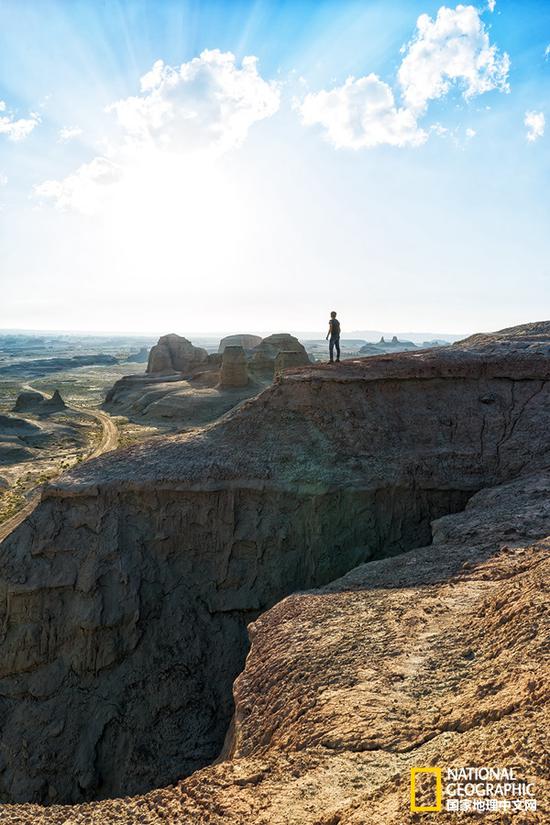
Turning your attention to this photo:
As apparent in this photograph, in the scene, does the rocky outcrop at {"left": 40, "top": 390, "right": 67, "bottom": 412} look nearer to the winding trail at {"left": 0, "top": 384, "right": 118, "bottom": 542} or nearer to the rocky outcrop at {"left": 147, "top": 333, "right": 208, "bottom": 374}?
the winding trail at {"left": 0, "top": 384, "right": 118, "bottom": 542}

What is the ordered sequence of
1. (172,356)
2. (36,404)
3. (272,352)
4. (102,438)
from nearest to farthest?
(102,438) → (36,404) → (272,352) → (172,356)

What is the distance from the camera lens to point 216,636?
14352 millimetres

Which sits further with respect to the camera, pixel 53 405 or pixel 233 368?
pixel 53 405

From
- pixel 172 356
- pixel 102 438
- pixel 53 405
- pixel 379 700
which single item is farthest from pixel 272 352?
pixel 379 700

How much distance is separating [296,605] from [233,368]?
43.2 metres

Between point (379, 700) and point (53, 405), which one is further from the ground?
point (53, 405)

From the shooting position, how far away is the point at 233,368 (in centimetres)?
5191

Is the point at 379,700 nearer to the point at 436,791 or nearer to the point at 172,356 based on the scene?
the point at 436,791

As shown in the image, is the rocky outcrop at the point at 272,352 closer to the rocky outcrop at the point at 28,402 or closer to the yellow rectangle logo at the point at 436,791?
the rocky outcrop at the point at 28,402

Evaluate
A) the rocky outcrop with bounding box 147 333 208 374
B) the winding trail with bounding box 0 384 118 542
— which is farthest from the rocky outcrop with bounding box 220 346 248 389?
the rocky outcrop with bounding box 147 333 208 374

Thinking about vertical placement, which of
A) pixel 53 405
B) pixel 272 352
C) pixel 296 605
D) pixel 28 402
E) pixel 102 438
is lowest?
pixel 102 438

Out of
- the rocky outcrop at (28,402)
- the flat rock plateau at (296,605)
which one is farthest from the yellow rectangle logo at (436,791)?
the rocky outcrop at (28,402)

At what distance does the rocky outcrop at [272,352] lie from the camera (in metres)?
57.8

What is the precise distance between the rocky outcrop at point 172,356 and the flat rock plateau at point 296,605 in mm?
58358
